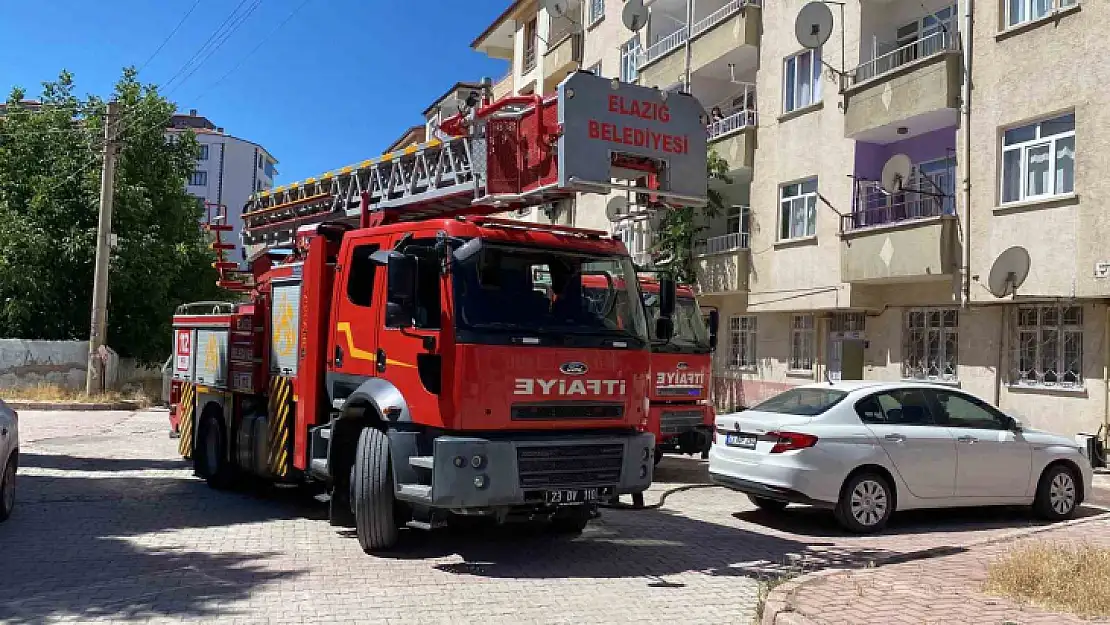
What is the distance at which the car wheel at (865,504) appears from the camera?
29.7ft

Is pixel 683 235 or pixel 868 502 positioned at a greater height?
pixel 683 235

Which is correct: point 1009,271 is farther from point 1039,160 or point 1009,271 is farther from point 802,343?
point 802,343

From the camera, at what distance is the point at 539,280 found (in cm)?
751

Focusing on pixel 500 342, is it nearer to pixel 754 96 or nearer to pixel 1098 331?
pixel 1098 331

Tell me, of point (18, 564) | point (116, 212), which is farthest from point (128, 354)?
point (18, 564)

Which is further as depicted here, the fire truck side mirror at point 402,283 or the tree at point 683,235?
the tree at point 683,235

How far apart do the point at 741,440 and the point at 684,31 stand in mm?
20288

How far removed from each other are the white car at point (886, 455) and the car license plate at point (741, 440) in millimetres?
10

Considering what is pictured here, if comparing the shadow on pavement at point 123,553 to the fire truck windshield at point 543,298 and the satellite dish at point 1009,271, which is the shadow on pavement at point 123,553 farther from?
the satellite dish at point 1009,271

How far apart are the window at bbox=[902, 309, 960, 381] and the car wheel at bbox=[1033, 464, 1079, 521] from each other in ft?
25.6

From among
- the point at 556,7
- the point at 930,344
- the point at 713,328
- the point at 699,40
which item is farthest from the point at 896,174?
the point at 556,7

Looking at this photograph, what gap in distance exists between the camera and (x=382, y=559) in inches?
300

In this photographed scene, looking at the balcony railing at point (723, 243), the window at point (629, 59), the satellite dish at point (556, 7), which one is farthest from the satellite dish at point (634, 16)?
the balcony railing at point (723, 243)

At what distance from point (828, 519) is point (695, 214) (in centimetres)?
1661
